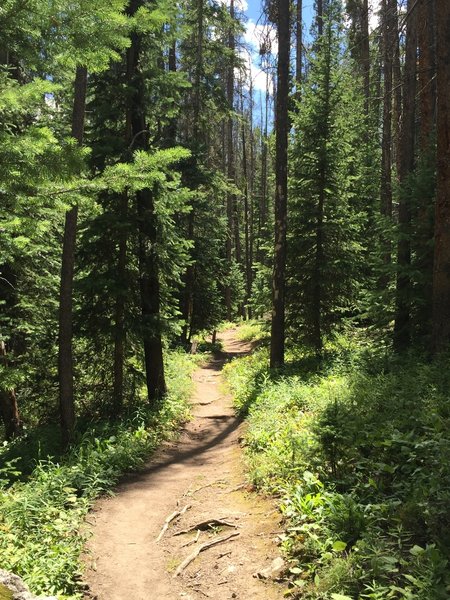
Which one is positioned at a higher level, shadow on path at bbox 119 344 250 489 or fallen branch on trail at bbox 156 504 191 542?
fallen branch on trail at bbox 156 504 191 542

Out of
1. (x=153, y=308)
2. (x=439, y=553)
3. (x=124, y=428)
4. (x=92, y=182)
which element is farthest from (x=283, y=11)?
(x=439, y=553)

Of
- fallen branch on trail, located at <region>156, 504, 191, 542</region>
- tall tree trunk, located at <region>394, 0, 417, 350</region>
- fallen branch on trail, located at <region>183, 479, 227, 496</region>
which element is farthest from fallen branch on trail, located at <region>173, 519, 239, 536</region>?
tall tree trunk, located at <region>394, 0, 417, 350</region>

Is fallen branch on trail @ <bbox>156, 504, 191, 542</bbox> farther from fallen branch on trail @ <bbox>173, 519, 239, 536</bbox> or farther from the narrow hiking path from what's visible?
fallen branch on trail @ <bbox>173, 519, 239, 536</bbox>

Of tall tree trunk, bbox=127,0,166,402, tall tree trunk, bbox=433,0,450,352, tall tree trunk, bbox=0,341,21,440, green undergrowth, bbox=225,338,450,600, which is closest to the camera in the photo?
green undergrowth, bbox=225,338,450,600

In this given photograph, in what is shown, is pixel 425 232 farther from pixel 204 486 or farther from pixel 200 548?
pixel 200 548

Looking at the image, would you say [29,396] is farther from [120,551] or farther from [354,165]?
[354,165]

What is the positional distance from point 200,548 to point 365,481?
207 centimetres

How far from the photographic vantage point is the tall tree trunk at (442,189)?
8.19 metres

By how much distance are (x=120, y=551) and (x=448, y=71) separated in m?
9.44

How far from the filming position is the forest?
4430mm

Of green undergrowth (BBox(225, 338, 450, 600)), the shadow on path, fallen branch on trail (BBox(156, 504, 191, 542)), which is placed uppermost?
green undergrowth (BBox(225, 338, 450, 600))

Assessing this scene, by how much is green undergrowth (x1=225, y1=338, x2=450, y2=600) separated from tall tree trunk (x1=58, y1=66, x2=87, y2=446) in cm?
365

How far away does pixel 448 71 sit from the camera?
8273mm

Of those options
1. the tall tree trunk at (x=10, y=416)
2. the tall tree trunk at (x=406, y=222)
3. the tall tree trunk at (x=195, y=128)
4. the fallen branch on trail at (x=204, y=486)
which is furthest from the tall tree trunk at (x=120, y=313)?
the tall tree trunk at (x=195, y=128)
